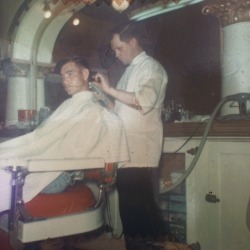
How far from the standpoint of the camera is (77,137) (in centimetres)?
113

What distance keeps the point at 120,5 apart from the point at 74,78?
33 cm

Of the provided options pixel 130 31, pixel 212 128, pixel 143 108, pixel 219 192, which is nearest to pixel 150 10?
pixel 130 31

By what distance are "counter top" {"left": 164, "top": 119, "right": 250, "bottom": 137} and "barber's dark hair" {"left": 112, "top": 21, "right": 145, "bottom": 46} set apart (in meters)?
0.36

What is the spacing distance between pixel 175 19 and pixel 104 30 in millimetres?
331

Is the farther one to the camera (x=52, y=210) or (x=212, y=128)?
(x=212, y=128)

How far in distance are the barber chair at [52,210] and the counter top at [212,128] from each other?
1.14 feet

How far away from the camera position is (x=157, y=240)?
1254mm

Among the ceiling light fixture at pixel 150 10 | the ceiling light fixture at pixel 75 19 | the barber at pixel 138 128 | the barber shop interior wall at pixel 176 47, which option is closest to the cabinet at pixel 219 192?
the barber at pixel 138 128

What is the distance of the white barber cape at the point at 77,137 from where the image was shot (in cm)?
111

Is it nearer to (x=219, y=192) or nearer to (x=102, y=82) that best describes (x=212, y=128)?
(x=219, y=192)

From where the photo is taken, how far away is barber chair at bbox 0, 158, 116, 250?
847 mm

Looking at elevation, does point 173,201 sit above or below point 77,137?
below

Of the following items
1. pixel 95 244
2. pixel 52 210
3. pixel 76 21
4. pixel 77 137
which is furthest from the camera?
pixel 95 244

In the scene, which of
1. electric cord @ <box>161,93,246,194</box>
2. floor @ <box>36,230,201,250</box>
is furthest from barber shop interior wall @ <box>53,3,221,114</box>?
floor @ <box>36,230,201,250</box>
